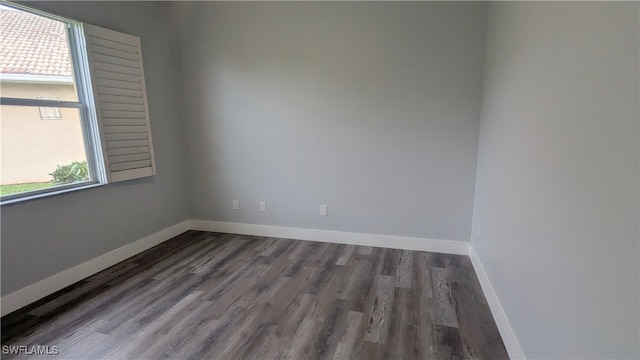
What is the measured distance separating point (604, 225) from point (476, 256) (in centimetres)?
199

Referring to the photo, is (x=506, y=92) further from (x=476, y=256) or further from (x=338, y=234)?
(x=338, y=234)

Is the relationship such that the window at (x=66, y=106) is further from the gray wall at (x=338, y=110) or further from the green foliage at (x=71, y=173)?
the gray wall at (x=338, y=110)

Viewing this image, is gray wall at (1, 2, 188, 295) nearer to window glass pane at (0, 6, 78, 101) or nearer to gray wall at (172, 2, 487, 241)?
window glass pane at (0, 6, 78, 101)

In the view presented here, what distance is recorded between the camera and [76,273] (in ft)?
8.71

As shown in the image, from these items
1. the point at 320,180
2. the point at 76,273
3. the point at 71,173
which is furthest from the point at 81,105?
the point at 320,180

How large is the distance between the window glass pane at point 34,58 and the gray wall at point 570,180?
336 cm

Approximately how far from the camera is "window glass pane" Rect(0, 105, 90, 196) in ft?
7.24

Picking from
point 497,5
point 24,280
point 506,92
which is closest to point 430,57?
point 497,5

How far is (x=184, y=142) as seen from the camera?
377 cm

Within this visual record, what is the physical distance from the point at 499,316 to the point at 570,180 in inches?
47.3

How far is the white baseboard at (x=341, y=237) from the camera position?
3186 mm

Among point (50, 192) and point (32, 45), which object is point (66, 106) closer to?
point (32, 45)

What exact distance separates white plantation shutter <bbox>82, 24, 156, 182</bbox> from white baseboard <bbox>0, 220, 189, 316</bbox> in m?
0.72

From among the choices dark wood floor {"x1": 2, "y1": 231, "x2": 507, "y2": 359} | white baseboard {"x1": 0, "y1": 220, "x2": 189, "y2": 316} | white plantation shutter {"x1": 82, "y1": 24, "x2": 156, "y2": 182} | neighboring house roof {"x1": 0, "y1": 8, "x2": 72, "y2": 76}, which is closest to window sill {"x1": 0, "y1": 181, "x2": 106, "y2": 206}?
white plantation shutter {"x1": 82, "y1": 24, "x2": 156, "y2": 182}
